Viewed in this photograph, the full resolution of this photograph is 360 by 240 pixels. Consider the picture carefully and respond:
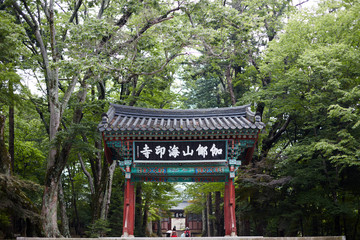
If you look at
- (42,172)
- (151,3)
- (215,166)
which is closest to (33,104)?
(42,172)

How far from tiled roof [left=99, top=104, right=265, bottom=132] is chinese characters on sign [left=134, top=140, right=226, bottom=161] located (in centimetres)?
58

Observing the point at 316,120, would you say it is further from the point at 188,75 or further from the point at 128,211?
the point at 128,211

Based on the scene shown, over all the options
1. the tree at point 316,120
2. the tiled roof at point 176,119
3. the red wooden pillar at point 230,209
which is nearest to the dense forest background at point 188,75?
the tree at point 316,120

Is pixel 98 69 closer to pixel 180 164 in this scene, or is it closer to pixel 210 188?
pixel 180 164

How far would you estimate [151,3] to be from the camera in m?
13.9

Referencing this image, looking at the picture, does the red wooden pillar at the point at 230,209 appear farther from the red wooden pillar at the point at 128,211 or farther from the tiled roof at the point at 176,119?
the red wooden pillar at the point at 128,211

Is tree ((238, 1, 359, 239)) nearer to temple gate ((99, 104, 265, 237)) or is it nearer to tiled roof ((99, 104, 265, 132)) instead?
tiled roof ((99, 104, 265, 132))

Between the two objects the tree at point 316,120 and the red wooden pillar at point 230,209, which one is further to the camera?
the tree at point 316,120

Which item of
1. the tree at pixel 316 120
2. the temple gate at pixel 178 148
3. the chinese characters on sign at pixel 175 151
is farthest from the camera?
the tree at pixel 316 120

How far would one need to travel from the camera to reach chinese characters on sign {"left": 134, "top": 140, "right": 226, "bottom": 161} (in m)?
10.6

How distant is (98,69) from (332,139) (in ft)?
33.2

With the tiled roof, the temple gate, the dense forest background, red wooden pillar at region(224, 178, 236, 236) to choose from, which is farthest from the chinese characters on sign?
the dense forest background

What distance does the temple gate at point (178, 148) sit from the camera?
10.2m

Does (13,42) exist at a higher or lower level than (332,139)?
higher
